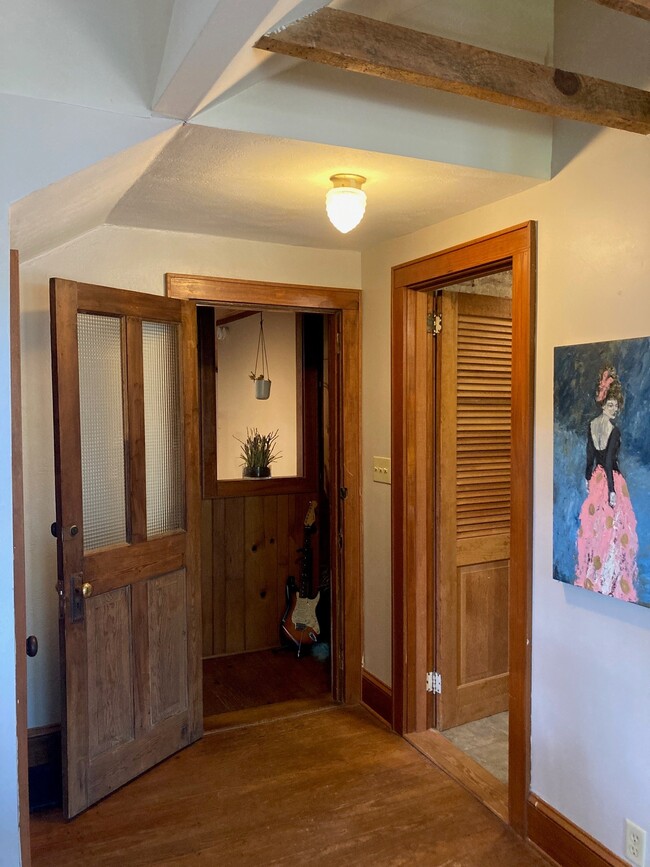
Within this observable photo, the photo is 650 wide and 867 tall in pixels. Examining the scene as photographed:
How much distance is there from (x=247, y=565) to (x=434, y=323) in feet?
6.66

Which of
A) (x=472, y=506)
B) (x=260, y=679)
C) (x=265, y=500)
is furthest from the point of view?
(x=265, y=500)

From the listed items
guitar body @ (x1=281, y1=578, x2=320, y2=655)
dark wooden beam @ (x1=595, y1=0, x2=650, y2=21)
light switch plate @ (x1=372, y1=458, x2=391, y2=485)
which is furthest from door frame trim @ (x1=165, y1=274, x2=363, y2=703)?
dark wooden beam @ (x1=595, y1=0, x2=650, y2=21)

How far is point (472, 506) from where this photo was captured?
314 cm

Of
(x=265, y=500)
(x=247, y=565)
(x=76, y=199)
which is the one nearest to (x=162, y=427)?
(x=76, y=199)

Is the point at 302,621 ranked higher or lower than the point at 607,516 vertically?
lower

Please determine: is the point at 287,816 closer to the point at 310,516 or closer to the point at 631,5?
the point at 310,516

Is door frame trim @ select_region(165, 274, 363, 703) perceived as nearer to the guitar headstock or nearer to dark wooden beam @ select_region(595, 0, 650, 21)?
the guitar headstock

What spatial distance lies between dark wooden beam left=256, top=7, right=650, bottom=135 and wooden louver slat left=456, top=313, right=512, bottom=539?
136cm

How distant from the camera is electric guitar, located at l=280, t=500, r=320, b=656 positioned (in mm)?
4082

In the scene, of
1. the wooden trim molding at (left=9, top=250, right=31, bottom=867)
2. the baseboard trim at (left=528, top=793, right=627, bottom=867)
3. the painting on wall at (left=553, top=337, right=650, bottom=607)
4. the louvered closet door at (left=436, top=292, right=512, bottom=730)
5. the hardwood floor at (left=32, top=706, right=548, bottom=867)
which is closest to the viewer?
the wooden trim molding at (left=9, top=250, right=31, bottom=867)

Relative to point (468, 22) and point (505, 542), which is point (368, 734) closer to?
point (505, 542)

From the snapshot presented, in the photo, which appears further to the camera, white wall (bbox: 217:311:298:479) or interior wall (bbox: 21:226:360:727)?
white wall (bbox: 217:311:298:479)

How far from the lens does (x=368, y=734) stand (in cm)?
308

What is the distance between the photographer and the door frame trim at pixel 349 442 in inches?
124
